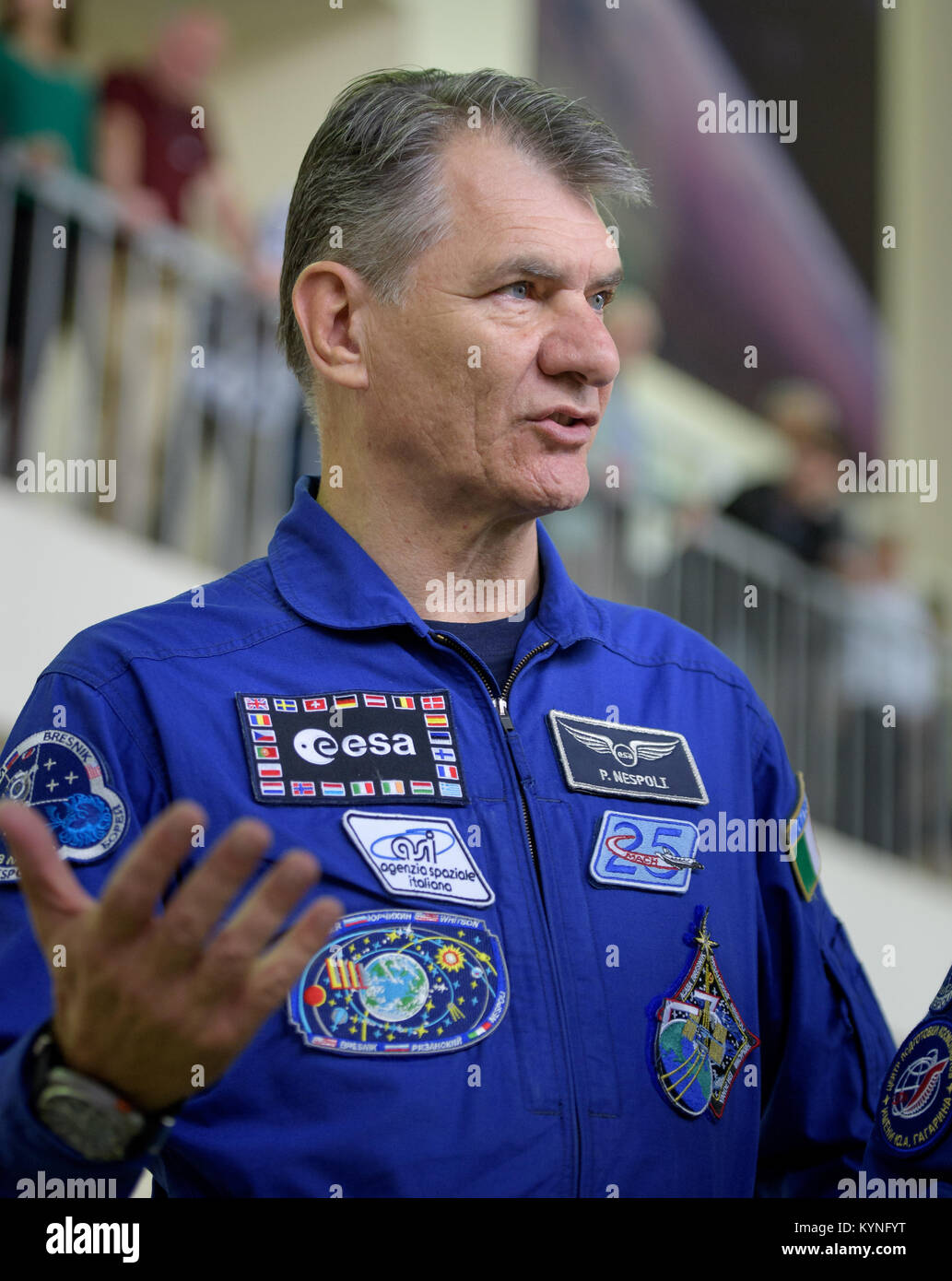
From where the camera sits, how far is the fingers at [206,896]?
98cm

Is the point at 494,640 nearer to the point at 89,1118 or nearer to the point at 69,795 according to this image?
the point at 69,795

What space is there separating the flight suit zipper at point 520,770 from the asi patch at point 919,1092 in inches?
10.0

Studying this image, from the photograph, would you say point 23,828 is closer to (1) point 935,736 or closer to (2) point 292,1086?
(2) point 292,1086

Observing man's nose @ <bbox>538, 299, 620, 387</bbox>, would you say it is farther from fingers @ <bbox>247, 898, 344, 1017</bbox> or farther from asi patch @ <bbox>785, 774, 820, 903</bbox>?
fingers @ <bbox>247, 898, 344, 1017</bbox>

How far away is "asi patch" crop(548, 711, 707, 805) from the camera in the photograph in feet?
5.04

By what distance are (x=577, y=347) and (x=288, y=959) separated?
756 millimetres

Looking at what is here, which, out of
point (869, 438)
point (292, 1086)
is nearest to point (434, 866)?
point (292, 1086)

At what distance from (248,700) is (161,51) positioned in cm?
371

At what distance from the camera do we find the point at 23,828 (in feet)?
3.37
